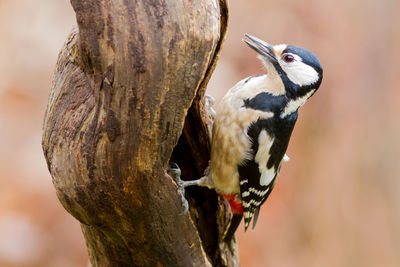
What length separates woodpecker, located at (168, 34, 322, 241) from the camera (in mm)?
2861

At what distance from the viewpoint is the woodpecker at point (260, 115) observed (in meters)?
2.86

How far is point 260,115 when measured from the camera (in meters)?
2.86

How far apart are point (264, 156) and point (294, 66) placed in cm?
49

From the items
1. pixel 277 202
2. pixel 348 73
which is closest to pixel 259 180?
pixel 348 73

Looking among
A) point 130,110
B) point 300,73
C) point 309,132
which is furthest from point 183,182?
point 309,132

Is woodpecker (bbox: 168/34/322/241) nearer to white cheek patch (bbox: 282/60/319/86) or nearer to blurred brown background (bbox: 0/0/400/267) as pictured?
white cheek patch (bbox: 282/60/319/86)

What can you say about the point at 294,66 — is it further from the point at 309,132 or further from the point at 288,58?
the point at 309,132

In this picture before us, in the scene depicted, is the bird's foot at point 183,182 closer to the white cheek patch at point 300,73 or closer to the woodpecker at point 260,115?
the woodpecker at point 260,115

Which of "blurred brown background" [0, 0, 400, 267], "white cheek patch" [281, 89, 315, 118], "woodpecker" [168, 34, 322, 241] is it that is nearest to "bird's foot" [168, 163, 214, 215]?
"woodpecker" [168, 34, 322, 241]

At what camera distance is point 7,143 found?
18.4 ft

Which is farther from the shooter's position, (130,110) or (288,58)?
(288,58)

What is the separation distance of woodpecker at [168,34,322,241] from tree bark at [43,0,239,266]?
30cm

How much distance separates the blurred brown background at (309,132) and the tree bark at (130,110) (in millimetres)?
3013

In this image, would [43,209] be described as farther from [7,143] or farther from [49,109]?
[49,109]
